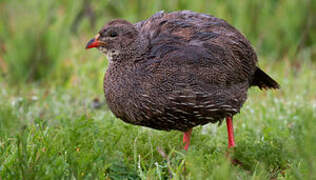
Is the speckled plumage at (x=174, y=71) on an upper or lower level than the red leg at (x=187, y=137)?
upper

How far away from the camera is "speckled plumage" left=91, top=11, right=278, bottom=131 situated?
14.3 feet

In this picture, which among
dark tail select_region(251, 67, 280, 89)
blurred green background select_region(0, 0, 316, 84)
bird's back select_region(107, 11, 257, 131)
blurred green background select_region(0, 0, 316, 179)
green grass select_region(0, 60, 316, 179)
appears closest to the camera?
green grass select_region(0, 60, 316, 179)

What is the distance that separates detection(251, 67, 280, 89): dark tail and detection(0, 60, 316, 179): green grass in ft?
1.34

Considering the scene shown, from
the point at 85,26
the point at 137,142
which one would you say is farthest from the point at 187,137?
the point at 85,26

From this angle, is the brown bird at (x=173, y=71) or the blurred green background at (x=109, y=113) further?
the brown bird at (x=173, y=71)

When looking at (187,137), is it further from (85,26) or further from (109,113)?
(85,26)

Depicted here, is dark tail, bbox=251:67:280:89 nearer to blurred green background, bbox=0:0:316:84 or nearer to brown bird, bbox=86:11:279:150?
brown bird, bbox=86:11:279:150

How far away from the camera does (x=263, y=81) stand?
214 inches

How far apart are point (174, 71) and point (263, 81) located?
1407 millimetres

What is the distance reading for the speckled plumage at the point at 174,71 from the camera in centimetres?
435

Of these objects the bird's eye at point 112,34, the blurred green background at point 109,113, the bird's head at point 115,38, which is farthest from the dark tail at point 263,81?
the bird's eye at point 112,34

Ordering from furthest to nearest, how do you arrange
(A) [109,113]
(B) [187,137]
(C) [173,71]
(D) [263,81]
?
1. (A) [109,113]
2. (D) [263,81]
3. (B) [187,137]
4. (C) [173,71]

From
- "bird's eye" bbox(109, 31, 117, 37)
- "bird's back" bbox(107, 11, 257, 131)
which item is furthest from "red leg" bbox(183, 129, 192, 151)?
"bird's eye" bbox(109, 31, 117, 37)

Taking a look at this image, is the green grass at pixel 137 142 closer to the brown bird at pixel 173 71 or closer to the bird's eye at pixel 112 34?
the brown bird at pixel 173 71
